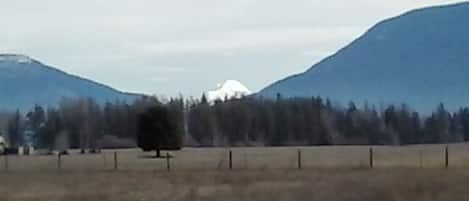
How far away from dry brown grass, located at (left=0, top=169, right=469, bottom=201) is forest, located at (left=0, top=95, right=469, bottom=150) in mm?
90958

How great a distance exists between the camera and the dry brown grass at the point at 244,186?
31.6 meters

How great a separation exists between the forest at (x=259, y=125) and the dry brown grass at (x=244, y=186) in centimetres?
9096

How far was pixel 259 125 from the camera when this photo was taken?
6004 inches

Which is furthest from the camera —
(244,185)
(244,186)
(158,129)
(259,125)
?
(259,125)

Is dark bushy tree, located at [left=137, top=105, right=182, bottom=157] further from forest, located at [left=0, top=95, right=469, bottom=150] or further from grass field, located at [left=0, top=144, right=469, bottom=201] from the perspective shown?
forest, located at [left=0, top=95, right=469, bottom=150]

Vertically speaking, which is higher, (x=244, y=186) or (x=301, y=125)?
(x=301, y=125)

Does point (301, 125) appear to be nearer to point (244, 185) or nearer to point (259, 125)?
point (259, 125)

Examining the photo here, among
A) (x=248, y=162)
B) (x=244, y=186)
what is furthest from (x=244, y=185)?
(x=248, y=162)

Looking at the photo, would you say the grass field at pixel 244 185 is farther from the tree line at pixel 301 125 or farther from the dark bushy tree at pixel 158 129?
the tree line at pixel 301 125

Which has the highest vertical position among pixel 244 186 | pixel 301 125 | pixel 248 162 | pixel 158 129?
pixel 301 125

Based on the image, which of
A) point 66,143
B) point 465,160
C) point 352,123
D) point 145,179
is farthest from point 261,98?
point 145,179

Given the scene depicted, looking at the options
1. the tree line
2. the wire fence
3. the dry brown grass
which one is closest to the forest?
the tree line

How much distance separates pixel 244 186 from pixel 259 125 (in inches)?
4547

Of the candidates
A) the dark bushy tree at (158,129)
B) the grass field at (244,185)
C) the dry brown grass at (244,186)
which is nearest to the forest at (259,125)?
the dark bushy tree at (158,129)
